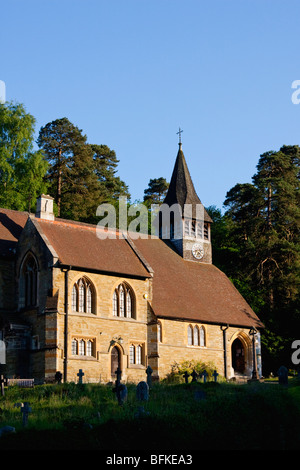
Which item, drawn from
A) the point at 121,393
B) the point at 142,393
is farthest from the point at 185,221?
the point at 121,393

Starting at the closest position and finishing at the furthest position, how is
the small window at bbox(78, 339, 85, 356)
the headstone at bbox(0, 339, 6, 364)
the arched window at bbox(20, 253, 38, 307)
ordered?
the headstone at bbox(0, 339, 6, 364) < the small window at bbox(78, 339, 85, 356) < the arched window at bbox(20, 253, 38, 307)

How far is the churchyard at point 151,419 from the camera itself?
18484 mm

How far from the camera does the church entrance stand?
145ft

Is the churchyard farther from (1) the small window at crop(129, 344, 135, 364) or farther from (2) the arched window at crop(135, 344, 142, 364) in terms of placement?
(2) the arched window at crop(135, 344, 142, 364)

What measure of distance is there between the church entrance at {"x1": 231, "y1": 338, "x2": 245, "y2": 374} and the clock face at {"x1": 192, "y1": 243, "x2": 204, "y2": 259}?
6362mm

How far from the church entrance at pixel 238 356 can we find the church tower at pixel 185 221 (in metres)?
6.23

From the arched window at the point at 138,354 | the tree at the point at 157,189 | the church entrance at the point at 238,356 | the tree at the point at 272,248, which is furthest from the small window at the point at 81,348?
the tree at the point at 157,189

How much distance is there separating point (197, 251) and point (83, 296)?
1352cm

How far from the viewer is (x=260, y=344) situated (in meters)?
45.3

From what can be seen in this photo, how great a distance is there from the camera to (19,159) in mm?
49375

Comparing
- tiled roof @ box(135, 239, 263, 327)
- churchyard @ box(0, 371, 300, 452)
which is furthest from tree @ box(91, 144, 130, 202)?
churchyard @ box(0, 371, 300, 452)

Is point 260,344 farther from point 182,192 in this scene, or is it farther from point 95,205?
point 95,205

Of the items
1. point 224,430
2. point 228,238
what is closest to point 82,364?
point 224,430

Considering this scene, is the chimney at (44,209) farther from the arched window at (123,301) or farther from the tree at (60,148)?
the tree at (60,148)
